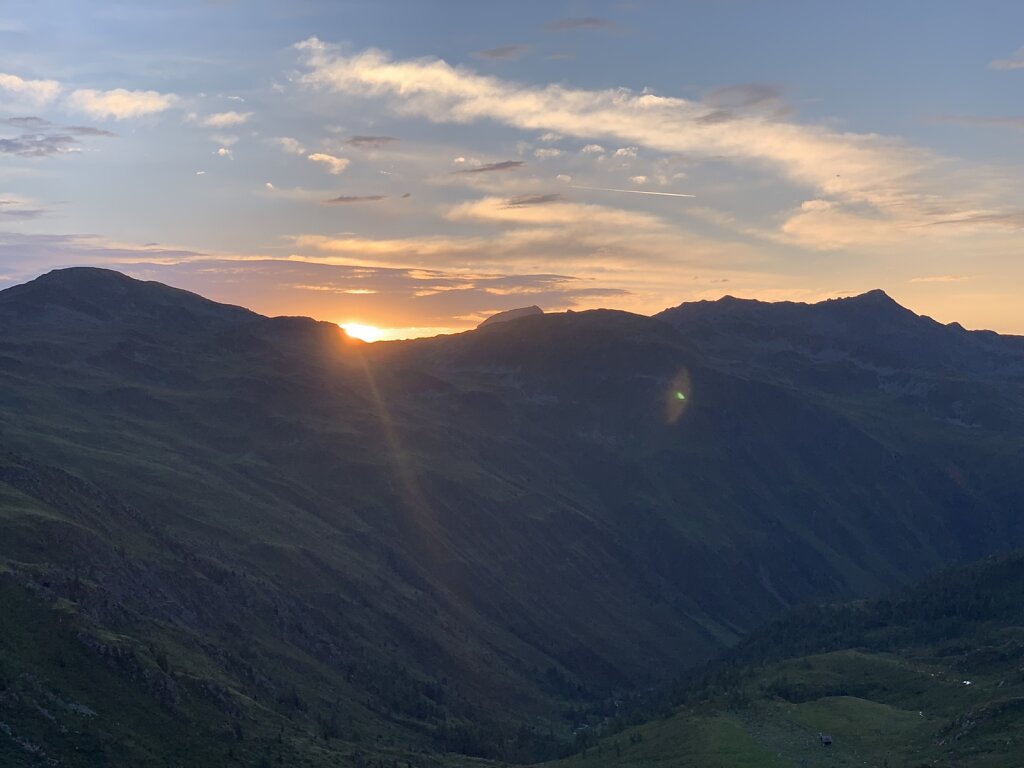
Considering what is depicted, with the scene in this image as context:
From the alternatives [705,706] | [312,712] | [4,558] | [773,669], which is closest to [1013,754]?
[705,706]

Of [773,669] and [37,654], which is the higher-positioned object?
[37,654]

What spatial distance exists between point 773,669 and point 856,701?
3346 centimetres

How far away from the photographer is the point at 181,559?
19788 centimetres

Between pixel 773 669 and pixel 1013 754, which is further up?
pixel 1013 754

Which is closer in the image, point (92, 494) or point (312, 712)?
point (312, 712)

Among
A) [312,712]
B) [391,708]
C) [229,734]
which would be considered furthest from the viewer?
[391,708]

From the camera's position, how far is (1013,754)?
332 ft

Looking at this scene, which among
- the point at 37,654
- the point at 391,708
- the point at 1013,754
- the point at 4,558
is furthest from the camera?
the point at 391,708

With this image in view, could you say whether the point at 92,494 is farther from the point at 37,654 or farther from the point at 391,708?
the point at 37,654

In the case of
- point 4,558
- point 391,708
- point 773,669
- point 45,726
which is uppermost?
point 4,558

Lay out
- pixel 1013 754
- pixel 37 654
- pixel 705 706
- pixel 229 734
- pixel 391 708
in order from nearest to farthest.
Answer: pixel 1013 754, pixel 37 654, pixel 229 734, pixel 705 706, pixel 391 708

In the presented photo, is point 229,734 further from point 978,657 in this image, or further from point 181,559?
point 978,657

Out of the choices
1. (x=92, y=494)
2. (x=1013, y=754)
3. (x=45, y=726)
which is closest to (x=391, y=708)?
(x=92, y=494)

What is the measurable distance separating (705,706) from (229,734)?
214 ft
